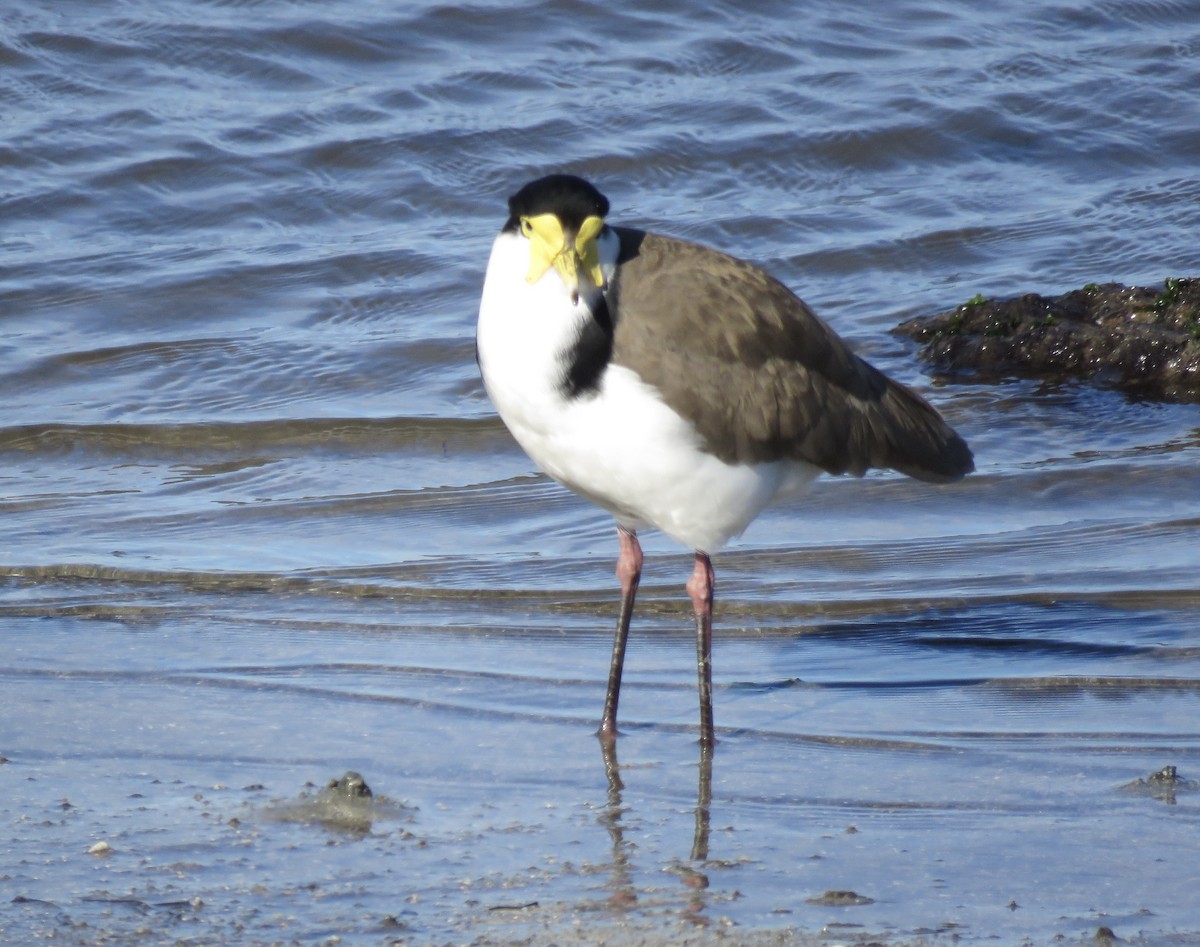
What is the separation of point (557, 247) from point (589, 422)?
0.49 meters

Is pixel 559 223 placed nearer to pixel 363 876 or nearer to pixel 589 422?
pixel 589 422

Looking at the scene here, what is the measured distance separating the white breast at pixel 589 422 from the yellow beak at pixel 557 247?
1.6 inches

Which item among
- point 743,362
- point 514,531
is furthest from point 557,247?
point 514,531

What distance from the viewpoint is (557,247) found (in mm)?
4703

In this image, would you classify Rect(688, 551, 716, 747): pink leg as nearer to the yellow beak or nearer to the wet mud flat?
the wet mud flat

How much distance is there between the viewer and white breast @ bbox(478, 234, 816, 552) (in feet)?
15.7

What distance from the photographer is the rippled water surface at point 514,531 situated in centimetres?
426

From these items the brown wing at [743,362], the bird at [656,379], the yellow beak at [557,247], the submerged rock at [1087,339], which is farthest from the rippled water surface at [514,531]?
the yellow beak at [557,247]

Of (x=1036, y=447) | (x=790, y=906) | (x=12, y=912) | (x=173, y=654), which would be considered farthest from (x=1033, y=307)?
(x=12, y=912)

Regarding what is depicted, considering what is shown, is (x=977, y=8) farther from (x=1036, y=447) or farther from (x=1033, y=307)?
(x=1036, y=447)

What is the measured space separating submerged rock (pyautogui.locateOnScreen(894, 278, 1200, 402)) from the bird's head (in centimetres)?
541

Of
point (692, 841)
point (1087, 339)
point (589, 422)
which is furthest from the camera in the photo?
point (1087, 339)

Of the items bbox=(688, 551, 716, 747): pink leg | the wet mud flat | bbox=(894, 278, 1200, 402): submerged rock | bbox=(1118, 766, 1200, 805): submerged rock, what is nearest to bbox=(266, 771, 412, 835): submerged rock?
the wet mud flat

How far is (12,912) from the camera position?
12.5 feet
